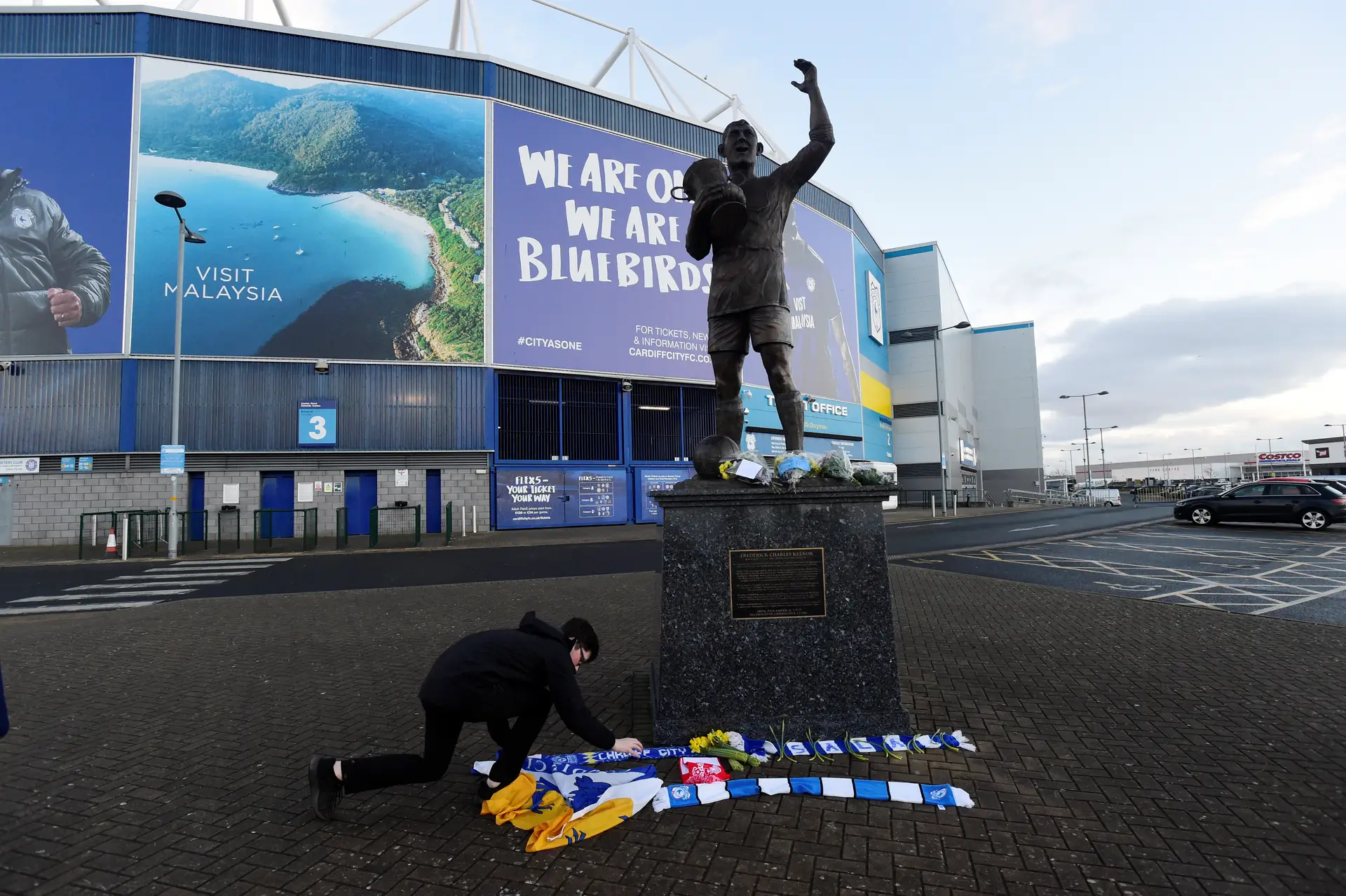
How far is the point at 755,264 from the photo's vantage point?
4.80m

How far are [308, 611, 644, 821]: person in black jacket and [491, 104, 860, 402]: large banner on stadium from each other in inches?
847

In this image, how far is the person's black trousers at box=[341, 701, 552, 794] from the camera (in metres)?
3.00

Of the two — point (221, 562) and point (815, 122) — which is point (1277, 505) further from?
point (221, 562)

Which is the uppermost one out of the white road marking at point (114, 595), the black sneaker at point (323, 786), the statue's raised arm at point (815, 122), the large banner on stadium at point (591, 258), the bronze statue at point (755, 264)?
the large banner on stadium at point (591, 258)

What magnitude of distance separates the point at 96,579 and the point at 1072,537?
74.5 feet

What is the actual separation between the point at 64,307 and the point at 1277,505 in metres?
37.8

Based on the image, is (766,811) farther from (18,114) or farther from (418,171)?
(18,114)

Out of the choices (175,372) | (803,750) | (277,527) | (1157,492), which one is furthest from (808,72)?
(1157,492)

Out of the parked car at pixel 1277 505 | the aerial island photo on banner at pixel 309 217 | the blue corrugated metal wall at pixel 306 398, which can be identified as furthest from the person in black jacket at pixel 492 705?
the parked car at pixel 1277 505

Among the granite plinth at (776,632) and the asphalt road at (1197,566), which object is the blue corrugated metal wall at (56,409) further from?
the asphalt road at (1197,566)

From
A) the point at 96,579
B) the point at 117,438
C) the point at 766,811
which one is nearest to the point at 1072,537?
the point at 766,811

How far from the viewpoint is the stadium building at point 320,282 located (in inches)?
796

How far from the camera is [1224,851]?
2656mm

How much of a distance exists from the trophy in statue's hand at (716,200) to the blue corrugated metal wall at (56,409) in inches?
929
